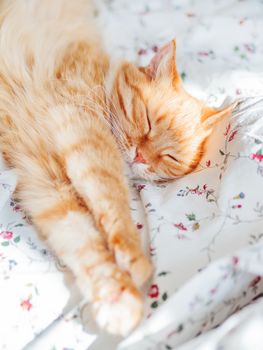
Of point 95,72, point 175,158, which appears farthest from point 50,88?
point 175,158

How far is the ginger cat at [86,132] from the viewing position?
4.23ft

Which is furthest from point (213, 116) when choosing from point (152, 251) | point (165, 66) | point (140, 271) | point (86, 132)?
point (140, 271)

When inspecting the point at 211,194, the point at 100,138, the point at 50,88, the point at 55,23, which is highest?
the point at 55,23

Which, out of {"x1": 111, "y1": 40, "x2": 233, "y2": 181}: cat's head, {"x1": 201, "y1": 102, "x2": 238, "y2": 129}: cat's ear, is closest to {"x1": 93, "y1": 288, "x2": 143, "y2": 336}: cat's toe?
{"x1": 111, "y1": 40, "x2": 233, "y2": 181}: cat's head

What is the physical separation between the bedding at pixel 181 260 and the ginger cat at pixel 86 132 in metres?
0.06

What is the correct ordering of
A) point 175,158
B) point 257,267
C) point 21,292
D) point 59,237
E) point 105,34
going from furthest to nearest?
point 105,34, point 175,158, point 59,237, point 21,292, point 257,267

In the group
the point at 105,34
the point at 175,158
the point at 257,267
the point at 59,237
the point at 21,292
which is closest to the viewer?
the point at 257,267

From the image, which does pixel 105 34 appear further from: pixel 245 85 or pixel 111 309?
pixel 111 309

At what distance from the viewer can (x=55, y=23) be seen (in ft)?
6.33

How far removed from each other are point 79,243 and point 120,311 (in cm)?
27

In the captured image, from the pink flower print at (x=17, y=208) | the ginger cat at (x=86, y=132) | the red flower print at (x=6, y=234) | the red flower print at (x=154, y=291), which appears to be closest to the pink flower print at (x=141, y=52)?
the ginger cat at (x=86, y=132)

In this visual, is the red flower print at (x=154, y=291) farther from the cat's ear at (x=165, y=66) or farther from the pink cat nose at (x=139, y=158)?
the cat's ear at (x=165, y=66)

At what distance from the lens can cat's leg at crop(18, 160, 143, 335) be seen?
1.11 m

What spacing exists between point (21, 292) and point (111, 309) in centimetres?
27
